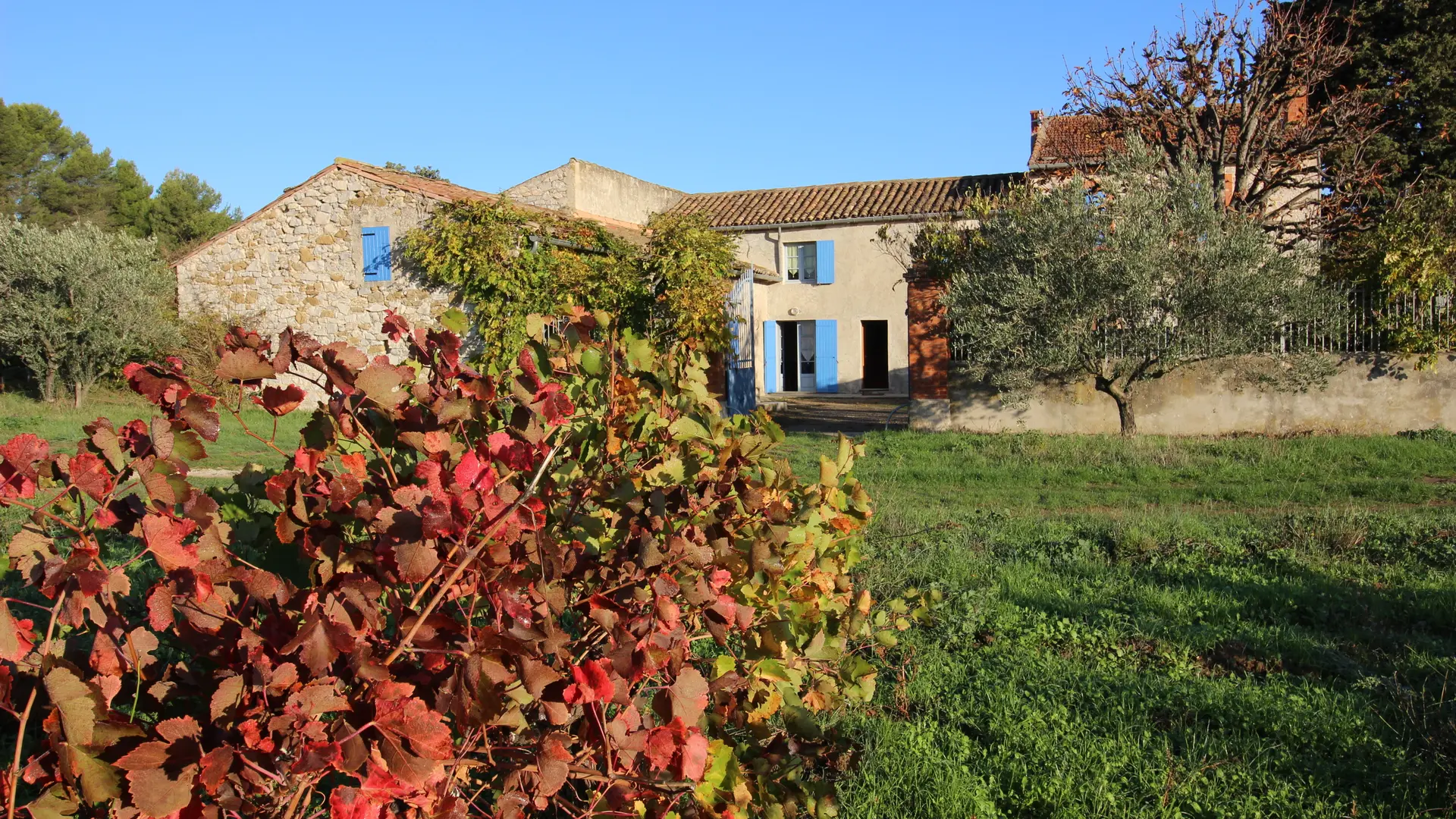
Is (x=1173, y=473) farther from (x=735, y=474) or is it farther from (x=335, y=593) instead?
(x=335, y=593)

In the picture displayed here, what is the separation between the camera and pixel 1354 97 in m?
17.8

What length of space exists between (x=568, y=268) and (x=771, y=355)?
→ 1044cm

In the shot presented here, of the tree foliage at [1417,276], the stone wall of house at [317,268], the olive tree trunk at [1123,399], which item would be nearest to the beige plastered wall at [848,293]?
the stone wall of house at [317,268]

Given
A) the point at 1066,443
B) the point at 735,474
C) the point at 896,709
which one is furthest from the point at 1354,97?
the point at 735,474

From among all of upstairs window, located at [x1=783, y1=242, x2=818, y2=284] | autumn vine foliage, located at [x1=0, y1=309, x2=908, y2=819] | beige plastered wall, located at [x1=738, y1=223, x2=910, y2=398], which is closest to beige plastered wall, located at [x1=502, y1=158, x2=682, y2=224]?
beige plastered wall, located at [x1=738, y1=223, x2=910, y2=398]

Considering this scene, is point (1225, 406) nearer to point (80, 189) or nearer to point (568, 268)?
point (568, 268)

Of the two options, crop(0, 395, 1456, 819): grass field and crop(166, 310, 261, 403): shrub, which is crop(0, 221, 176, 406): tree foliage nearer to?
crop(166, 310, 261, 403): shrub

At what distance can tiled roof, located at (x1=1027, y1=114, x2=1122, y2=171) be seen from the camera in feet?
63.8

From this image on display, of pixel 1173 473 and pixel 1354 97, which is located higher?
pixel 1354 97

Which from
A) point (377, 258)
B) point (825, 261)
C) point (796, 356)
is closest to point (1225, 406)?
point (825, 261)

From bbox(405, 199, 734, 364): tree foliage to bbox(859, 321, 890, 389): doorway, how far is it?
30.9 ft

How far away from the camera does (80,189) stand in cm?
3859

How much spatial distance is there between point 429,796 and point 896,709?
2627mm

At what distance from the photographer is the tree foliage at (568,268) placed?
59.2ft
